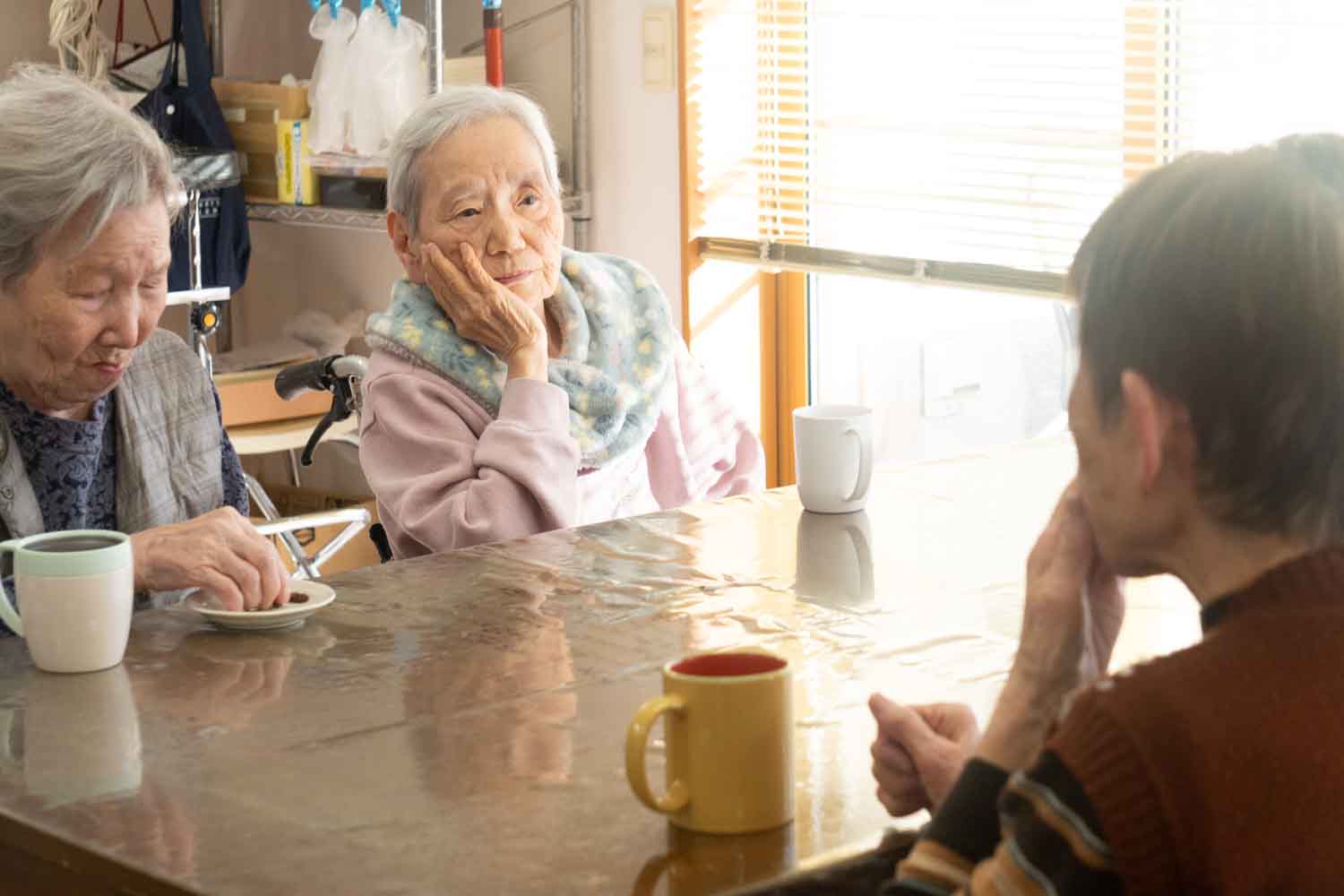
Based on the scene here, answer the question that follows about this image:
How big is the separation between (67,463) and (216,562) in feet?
1.26

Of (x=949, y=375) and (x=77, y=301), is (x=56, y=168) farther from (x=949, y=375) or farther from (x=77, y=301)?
(x=949, y=375)

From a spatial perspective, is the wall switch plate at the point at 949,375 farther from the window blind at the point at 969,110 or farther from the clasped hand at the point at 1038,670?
the clasped hand at the point at 1038,670

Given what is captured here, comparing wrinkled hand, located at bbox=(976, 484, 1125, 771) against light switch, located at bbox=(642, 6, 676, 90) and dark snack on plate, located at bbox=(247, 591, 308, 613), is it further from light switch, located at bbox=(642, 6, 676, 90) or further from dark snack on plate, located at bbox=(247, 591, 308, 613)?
light switch, located at bbox=(642, 6, 676, 90)

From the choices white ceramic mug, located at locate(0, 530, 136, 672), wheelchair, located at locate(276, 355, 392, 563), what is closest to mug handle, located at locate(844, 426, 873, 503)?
white ceramic mug, located at locate(0, 530, 136, 672)

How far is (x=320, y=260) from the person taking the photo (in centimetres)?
453

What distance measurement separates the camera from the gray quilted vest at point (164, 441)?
6.53 ft

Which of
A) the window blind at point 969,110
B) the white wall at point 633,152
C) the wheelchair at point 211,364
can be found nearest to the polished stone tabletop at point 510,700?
the wheelchair at point 211,364

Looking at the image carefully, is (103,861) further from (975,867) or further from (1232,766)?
(1232,766)

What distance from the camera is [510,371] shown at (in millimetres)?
2172

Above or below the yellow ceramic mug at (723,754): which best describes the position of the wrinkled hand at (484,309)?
above

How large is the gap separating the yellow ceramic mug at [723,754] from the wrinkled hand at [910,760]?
7 centimetres

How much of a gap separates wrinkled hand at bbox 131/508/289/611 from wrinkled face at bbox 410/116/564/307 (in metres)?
0.65

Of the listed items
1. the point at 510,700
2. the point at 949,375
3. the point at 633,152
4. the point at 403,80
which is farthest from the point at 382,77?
the point at 510,700

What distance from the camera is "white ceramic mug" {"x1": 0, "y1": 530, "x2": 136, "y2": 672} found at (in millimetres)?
1462
